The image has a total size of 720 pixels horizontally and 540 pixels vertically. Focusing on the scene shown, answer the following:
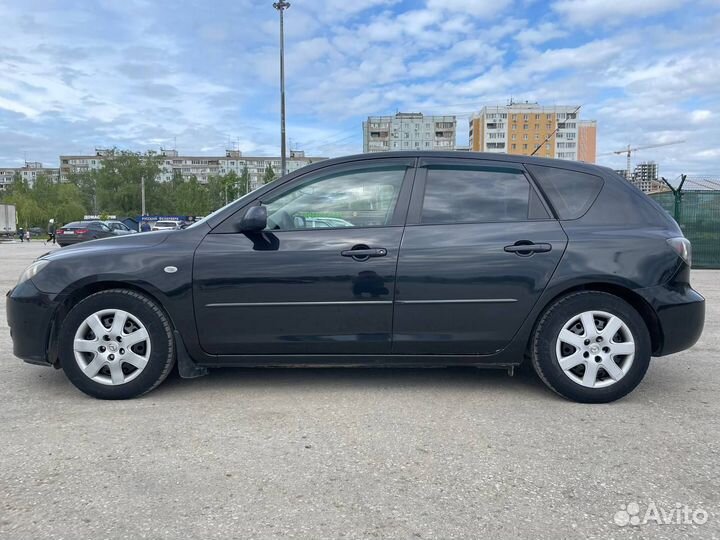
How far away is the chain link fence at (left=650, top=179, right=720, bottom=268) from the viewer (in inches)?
537

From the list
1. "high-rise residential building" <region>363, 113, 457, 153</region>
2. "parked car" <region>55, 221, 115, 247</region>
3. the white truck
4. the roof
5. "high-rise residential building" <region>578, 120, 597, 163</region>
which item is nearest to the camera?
the roof

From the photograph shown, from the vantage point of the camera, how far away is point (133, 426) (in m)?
3.24

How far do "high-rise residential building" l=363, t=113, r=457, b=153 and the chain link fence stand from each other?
86819 millimetres

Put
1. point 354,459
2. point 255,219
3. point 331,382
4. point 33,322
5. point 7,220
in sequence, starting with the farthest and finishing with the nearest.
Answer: point 7,220
point 331,382
point 33,322
point 255,219
point 354,459

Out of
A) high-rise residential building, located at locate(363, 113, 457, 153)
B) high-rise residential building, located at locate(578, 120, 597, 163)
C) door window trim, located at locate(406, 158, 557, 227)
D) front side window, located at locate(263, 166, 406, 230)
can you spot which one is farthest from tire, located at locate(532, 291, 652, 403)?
high-rise residential building, located at locate(578, 120, 597, 163)

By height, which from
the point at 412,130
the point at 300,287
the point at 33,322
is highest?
the point at 412,130

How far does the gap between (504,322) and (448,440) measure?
3.05 ft

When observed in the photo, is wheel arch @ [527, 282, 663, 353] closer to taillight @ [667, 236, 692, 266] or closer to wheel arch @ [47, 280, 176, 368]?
taillight @ [667, 236, 692, 266]

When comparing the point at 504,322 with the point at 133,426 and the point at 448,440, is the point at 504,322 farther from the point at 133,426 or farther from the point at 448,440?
the point at 133,426

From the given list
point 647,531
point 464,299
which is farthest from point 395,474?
point 464,299

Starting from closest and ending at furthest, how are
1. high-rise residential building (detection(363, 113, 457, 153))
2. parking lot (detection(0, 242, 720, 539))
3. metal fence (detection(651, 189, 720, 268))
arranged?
parking lot (detection(0, 242, 720, 539)), metal fence (detection(651, 189, 720, 268)), high-rise residential building (detection(363, 113, 457, 153))

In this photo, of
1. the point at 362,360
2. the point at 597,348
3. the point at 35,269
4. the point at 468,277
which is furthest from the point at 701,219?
the point at 35,269

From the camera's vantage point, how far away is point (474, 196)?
375 cm

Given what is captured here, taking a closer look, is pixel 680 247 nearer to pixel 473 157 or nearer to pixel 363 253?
pixel 473 157
